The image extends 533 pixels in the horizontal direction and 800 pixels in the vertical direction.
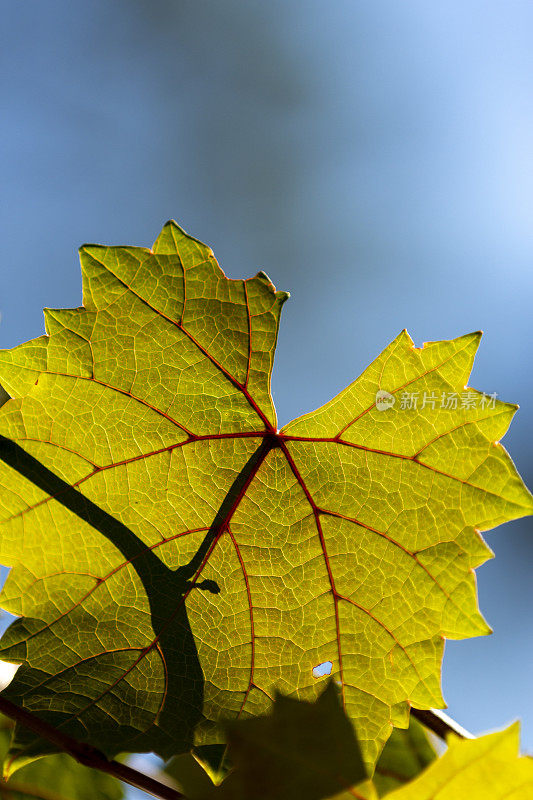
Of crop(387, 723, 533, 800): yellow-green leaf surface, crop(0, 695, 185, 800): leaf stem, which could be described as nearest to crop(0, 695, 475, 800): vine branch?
crop(0, 695, 185, 800): leaf stem

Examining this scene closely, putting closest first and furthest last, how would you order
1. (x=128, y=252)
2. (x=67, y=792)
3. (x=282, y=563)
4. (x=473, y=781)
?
(x=473, y=781)
(x=128, y=252)
(x=282, y=563)
(x=67, y=792)

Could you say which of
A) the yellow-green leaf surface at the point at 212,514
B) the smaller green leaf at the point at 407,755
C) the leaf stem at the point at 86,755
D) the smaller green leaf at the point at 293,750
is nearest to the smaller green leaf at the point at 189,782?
the smaller green leaf at the point at 293,750

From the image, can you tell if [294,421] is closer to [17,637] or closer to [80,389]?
[80,389]

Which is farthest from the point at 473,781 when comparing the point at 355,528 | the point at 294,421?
the point at 294,421

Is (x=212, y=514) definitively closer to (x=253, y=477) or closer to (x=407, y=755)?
(x=253, y=477)

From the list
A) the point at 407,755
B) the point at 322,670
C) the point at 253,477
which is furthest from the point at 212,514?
the point at 407,755
